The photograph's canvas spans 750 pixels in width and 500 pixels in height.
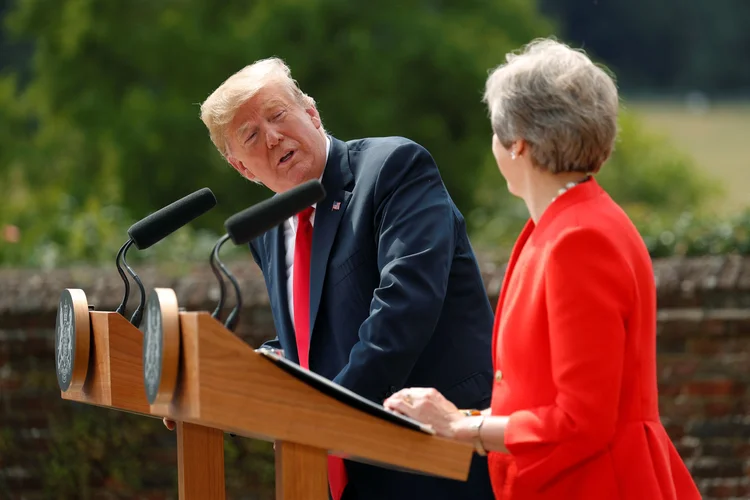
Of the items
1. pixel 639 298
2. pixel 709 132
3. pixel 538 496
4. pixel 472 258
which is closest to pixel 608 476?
pixel 538 496

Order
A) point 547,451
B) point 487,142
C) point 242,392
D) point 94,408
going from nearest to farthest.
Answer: point 242,392, point 547,451, point 94,408, point 487,142

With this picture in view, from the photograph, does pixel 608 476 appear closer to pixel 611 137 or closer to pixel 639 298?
pixel 639 298

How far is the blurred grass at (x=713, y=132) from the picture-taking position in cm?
3036

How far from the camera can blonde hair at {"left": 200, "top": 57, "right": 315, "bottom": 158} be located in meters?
2.82

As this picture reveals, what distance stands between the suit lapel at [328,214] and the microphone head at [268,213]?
1.97ft

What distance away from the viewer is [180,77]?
593 inches

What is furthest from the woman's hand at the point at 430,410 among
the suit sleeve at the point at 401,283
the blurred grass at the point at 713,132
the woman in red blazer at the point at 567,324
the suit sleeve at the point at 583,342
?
the blurred grass at the point at 713,132


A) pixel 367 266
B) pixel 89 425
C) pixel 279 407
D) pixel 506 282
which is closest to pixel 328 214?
pixel 367 266

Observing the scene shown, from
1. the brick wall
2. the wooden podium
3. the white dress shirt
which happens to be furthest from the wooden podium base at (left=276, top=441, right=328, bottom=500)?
the brick wall

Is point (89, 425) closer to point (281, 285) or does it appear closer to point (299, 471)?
point (281, 285)

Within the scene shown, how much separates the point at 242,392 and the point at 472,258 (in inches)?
38.5

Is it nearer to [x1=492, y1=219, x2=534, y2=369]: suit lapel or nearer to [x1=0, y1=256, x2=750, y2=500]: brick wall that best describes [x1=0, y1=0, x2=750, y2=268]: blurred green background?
[x1=0, y1=256, x2=750, y2=500]: brick wall

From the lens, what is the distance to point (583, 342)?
82.4 inches

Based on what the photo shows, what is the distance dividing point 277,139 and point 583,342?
1063 mm
